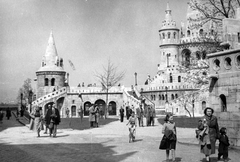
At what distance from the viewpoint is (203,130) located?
9305mm

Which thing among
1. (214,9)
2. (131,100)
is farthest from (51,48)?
(214,9)

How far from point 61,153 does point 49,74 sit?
41945 millimetres

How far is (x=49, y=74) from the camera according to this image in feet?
171

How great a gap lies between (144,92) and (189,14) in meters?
23.3

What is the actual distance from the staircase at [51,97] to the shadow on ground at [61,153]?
113 feet

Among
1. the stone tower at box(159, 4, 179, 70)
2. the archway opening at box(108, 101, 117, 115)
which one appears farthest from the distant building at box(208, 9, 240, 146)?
the stone tower at box(159, 4, 179, 70)

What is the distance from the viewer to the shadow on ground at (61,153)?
1013cm

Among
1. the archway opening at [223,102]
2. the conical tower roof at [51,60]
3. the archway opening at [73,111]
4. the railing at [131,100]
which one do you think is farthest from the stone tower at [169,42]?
the archway opening at [223,102]

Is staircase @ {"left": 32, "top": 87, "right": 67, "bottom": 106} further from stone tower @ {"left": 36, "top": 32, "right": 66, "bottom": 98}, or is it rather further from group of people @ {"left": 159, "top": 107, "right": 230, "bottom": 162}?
group of people @ {"left": 159, "top": 107, "right": 230, "bottom": 162}

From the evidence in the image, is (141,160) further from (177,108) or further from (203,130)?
(177,108)

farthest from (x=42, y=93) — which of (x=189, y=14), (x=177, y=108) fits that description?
(x=189, y=14)

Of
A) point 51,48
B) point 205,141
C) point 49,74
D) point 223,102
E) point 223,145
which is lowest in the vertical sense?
point 223,145

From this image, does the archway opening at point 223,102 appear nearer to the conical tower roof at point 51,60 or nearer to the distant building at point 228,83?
the distant building at point 228,83

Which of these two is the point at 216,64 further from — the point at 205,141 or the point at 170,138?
the point at 170,138
